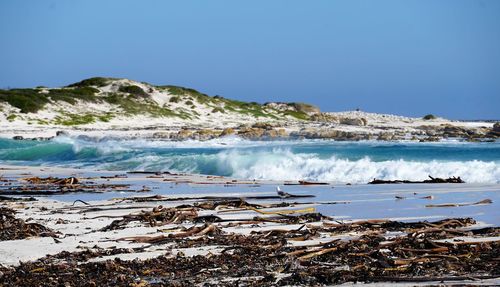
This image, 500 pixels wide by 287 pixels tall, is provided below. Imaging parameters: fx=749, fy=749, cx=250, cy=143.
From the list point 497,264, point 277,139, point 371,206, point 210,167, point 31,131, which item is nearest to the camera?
point 497,264

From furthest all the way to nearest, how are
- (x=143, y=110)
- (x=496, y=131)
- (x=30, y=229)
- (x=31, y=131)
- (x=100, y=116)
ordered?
1. (x=143, y=110)
2. (x=100, y=116)
3. (x=31, y=131)
4. (x=496, y=131)
5. (x=30, y=229)

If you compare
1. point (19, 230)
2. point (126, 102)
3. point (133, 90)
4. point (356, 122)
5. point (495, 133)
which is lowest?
point (19, 230)

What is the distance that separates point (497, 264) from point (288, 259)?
1467 mm

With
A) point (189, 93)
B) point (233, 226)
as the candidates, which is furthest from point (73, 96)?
point (233, 226)

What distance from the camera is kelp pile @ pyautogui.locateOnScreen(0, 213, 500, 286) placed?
196 inches

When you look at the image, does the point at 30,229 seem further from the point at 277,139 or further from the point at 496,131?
the point at 496,131

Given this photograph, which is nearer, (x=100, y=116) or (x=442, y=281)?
(x=442, y=281)

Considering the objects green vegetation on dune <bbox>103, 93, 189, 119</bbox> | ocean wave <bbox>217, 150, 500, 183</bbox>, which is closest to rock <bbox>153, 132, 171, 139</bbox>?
ocean wave <bbox>217, 150, 500, 183</bbox>

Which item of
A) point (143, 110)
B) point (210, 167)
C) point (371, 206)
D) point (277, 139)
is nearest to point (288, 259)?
point (371, 206)

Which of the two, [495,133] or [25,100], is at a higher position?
[25,100]

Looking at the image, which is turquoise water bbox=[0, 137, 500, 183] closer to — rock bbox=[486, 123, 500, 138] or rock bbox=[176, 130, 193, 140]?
rock bbox=[176, 130, 193, 140]

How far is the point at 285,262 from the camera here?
5.45 metres

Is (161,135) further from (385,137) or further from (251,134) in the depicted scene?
(385,137)

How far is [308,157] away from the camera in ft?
62.4
